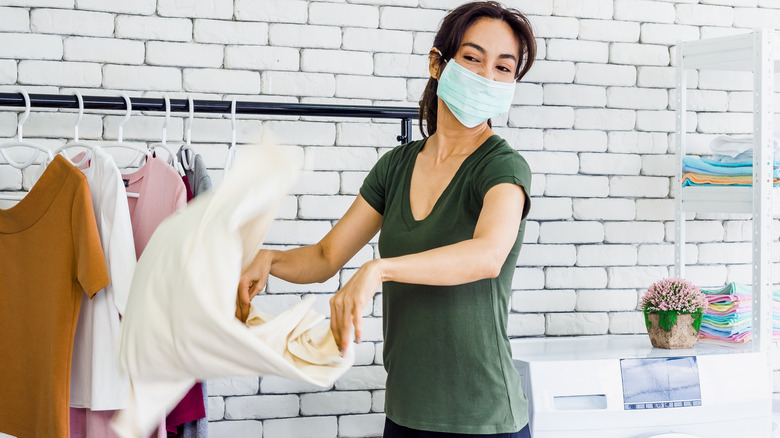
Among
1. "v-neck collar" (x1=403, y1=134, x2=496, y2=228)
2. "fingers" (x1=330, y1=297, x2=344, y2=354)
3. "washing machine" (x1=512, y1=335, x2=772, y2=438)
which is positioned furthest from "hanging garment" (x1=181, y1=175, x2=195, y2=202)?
"washing machine" (x1=512, y1=335, x2=772, y2=438)

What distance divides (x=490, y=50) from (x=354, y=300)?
0.66m

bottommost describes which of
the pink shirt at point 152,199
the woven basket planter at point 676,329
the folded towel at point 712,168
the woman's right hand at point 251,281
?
the woven basket planter at point 676,329

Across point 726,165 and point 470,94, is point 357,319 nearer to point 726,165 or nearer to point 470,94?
point 470,94

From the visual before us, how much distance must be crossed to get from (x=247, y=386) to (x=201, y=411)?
588 mm

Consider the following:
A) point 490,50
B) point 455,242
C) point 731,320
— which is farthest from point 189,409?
point 731,320

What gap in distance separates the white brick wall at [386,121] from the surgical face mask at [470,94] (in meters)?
0.90

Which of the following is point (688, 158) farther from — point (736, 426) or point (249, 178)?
point (249, 178)

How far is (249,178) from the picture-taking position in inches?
40.5

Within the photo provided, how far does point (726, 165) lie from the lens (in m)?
2.48

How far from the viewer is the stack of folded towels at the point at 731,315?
2449 millimetres

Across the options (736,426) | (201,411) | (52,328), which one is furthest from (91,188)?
(736,426)

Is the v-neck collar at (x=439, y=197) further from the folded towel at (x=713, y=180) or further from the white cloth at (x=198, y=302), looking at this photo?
the folded towel at (x=713, y=180)

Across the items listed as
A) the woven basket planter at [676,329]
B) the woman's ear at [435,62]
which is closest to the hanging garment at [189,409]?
the woman's ear at [435,62]

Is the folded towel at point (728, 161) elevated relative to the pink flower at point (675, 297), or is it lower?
elevated
